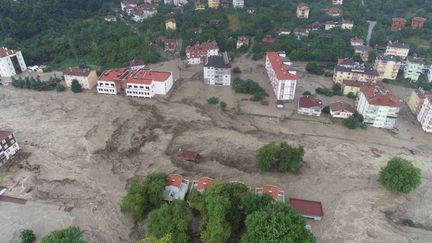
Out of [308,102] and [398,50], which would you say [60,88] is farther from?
[398,50]

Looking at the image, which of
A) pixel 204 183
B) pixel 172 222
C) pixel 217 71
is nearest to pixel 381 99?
pixel 217 71

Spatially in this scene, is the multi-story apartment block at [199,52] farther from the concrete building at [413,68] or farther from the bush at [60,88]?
the concrete building at [413,68]

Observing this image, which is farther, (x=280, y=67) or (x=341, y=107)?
(x=280, y=67)

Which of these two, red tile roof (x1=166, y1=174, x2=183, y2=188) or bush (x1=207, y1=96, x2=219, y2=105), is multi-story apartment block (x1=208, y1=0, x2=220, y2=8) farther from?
red tile roof (x1=166, y1=174, x2=183, y2=188)

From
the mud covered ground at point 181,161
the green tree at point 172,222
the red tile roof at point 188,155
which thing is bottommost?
the mud covered ground at point 181,161

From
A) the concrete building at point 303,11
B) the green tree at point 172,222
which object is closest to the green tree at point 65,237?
the green tree at point 172,222

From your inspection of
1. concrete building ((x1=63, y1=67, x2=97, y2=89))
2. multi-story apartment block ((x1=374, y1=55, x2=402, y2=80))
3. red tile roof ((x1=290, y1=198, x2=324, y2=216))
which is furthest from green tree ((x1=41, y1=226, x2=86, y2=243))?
multi-story apartment block ((x1=374, y1=55, x2=402, y2=80))
